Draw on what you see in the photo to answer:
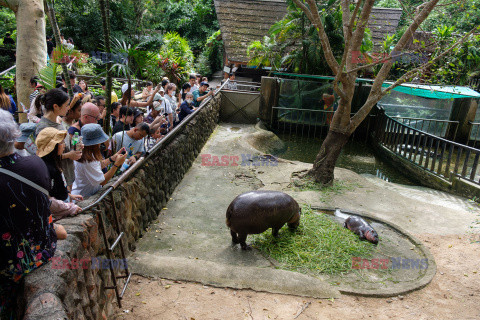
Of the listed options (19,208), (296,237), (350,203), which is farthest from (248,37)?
(19,208)

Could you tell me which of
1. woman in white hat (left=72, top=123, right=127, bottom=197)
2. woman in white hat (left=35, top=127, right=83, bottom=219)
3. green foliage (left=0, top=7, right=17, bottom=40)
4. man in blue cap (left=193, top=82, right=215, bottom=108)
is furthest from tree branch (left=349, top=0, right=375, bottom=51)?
green foliage (left=0, top=7, right=17, bottom=40)

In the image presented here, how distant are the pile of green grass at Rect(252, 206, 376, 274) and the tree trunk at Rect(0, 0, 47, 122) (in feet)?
16.8

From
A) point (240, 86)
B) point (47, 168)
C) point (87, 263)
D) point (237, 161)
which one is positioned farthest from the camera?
point (240, 86)

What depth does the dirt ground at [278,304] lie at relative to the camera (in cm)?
349

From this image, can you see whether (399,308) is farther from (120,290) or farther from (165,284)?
(120,290)

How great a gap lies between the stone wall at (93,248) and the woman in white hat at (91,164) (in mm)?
144

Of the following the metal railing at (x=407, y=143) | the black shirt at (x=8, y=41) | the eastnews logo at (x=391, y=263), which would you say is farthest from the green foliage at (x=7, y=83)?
the metal railing at (x=407, y=143)

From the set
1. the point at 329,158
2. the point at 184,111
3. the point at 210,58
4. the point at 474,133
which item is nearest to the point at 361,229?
the point at 329,158

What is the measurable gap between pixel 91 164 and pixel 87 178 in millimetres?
174

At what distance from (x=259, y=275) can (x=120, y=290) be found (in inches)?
61.9

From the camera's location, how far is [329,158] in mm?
7391

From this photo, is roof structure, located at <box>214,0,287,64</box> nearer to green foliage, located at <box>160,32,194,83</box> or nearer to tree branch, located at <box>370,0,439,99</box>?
green foliage, located at <box>160,32,194,83</box>

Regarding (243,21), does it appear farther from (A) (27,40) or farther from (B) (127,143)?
(B) (127,143)

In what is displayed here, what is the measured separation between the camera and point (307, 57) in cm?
1214
